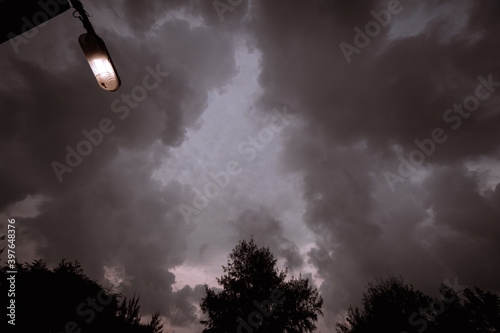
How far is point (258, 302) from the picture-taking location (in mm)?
24297

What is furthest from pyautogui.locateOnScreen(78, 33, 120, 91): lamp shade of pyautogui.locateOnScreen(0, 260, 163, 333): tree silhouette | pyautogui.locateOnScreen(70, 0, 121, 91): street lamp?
pyautogui.locateOnScreen(0, 260, 163, 333): tree silhouette

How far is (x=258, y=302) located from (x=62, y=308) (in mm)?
19395

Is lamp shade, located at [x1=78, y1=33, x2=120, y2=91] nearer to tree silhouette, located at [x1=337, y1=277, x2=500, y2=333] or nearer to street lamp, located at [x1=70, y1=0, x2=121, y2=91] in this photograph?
street lamp, located at [x1=70, y1=0, x2=121, y2=91]

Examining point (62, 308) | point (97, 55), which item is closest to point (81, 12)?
point (97, 55)

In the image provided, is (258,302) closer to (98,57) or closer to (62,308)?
(62,308)

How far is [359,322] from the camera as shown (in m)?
23.3

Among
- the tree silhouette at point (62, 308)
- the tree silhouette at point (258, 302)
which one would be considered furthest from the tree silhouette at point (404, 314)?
the tree silhouette at point (62, 308)

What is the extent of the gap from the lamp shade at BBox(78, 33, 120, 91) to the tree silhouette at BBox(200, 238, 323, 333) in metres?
27.7

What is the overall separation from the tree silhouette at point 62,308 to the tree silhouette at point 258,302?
7.01 meters

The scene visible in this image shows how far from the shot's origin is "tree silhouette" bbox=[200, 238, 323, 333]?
77.3 feet

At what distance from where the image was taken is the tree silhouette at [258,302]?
23562mm

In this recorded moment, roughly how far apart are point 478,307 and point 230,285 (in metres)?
51.2

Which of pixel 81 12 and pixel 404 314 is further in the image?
pixel 404 314

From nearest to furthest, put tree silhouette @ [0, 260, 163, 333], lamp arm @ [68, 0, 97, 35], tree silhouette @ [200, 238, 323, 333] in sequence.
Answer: lamp arm @ [68, 0, 97, 35], tree silhouette @ [0, 260, 163, 333], tree silhouette @ [200, 238, 323, 333]
